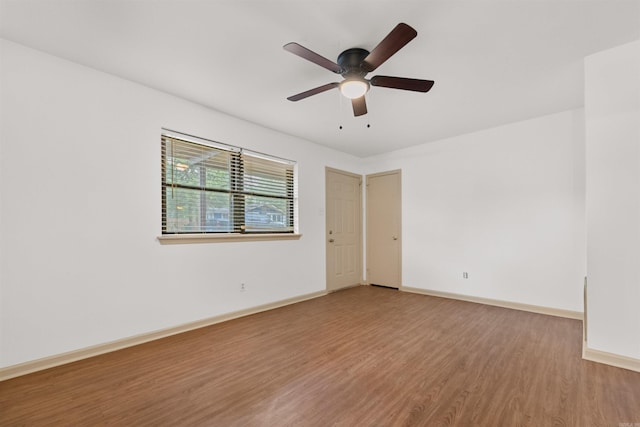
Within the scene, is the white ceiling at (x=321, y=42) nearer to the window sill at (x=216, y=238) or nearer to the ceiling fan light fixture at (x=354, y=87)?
the ceiling fan light fixture at (x=354, y=87)

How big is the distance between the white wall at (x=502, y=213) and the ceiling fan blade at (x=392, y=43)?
9.98 feet

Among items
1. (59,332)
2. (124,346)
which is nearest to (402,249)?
(124,346)

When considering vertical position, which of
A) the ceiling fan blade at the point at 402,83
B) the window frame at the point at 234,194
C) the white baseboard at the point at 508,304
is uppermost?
the ceiling fan blade at the point at 402,83

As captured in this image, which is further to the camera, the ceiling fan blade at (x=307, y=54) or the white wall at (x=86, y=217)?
the white wall at (x=86, y=217)

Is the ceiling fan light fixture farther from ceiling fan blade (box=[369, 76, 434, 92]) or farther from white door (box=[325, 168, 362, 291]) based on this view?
white door (box=[325, 168, 362, 291])

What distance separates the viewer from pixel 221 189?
349 centimetres

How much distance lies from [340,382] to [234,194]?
255 centimetres

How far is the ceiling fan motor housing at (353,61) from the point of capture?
2.20m

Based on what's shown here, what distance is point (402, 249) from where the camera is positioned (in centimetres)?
511

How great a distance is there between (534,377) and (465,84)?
8.94 feet

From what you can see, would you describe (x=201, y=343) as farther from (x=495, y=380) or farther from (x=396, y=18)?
(x=396, y=18)

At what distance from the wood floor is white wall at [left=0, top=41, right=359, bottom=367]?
312mm

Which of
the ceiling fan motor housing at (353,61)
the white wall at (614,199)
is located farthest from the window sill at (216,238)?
the white wall at (614,199)

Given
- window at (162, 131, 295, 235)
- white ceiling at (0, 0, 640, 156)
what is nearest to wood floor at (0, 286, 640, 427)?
window at (162, 131, 295, 235)
